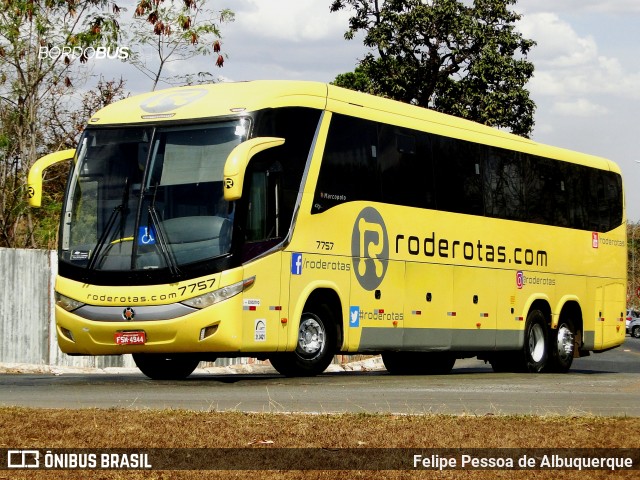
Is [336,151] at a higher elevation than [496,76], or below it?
below

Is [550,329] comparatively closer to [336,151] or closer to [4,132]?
[336,151]

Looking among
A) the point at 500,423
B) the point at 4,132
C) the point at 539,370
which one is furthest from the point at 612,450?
the point at 4,132

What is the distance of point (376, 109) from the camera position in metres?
19.5

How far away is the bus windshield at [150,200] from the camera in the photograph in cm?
1639

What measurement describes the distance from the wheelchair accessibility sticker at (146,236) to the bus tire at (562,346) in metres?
9.91

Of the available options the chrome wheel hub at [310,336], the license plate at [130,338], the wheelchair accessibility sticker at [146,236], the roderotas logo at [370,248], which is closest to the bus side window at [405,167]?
the roderotas logo at [370,248]

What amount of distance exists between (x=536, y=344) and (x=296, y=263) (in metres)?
7.73

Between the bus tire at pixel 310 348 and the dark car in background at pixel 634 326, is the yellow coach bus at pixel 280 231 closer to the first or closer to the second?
the bus tire at pixel 310 348

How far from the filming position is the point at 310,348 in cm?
1791

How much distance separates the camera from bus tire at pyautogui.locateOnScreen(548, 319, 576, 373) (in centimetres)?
2403

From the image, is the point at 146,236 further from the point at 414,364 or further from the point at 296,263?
the point at 414,364

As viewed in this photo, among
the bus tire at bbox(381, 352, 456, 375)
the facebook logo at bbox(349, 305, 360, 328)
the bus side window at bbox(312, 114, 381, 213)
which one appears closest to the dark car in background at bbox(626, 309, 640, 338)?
the bus tire at bbox(381, 352, 456, 375)

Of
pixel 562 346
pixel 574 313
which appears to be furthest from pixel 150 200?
pixel 574 313

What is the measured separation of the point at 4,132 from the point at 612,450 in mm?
22821
